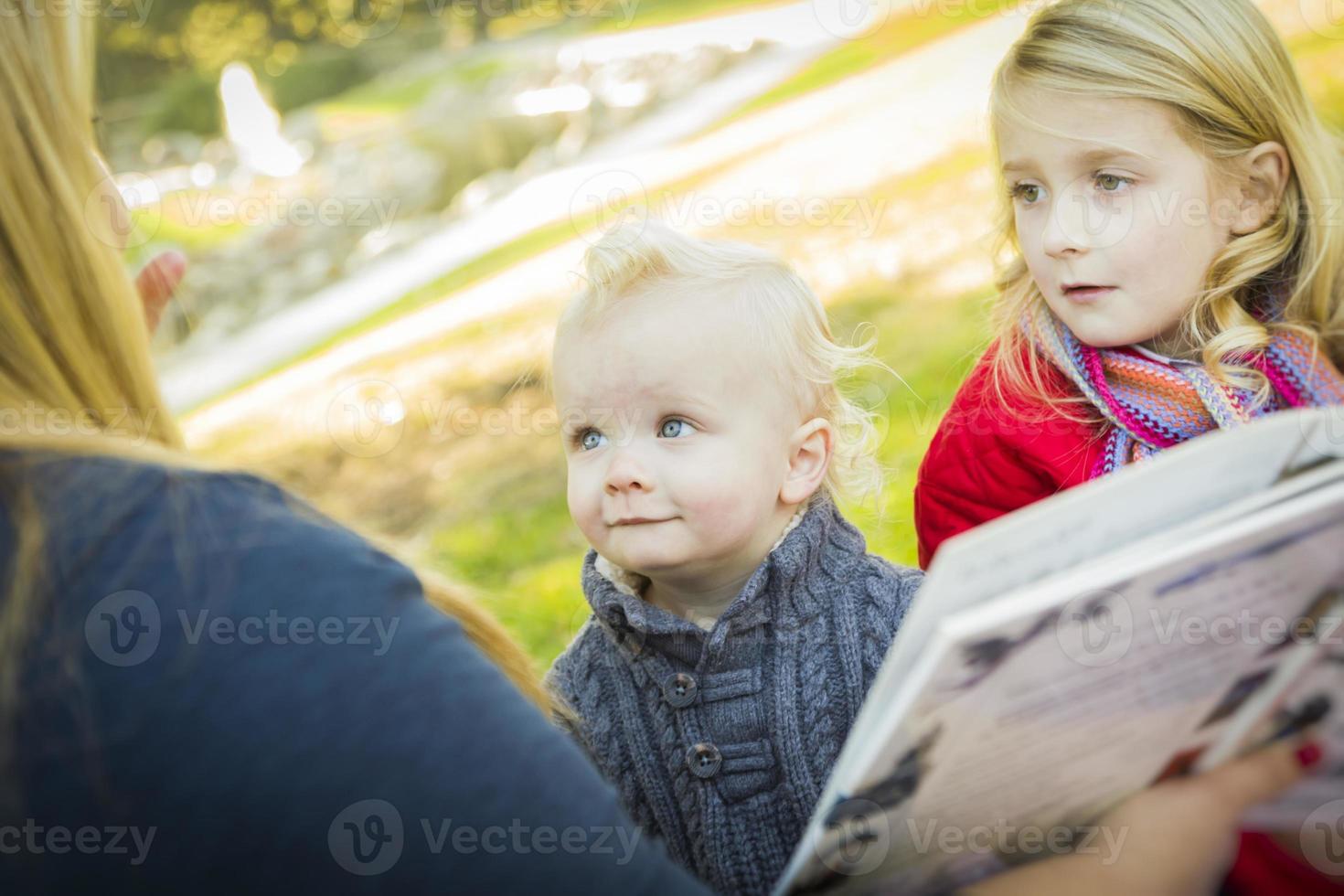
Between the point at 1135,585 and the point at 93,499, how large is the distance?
99 centimetres

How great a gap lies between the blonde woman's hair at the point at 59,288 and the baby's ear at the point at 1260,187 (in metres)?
1.95

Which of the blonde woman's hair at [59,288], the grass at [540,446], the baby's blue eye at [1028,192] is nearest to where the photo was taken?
the blonde woman's hair at [59,288]

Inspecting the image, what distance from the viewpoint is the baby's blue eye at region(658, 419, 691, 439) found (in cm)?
189

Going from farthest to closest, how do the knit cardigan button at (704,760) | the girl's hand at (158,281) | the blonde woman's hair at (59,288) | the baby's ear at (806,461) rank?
the baby's ear at (806,461) → the knit cardigan button at (704,760) → the girl's hand at (158,281) → the blonde woman's hair at (59,288)

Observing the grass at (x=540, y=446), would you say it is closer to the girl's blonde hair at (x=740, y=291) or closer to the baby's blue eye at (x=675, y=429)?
the girl's blonde hair at (x=740, y=291)

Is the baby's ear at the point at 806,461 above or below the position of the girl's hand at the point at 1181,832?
above

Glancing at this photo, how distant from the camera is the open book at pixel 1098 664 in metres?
1.07

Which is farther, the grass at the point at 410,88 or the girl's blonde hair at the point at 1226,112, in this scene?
the grass at the point at 410,88

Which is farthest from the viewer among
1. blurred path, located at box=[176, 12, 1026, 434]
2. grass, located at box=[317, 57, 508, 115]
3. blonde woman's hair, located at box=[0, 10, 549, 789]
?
grass, located at box=[317, 57, 508, 115]

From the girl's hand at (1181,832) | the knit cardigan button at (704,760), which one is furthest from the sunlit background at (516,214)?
the girl's hand at (1181,832)

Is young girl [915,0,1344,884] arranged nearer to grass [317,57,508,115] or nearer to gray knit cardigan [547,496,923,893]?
gray knit cardigan [547,496,923,893]

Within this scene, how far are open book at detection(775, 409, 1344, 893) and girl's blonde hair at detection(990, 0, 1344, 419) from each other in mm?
932

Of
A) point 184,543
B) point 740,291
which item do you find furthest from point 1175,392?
point 184,543

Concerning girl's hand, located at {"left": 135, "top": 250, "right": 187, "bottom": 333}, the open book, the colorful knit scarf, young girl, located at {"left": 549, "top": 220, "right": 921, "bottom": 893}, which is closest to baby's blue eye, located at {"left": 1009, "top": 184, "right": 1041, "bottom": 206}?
the colorful knit scarf
